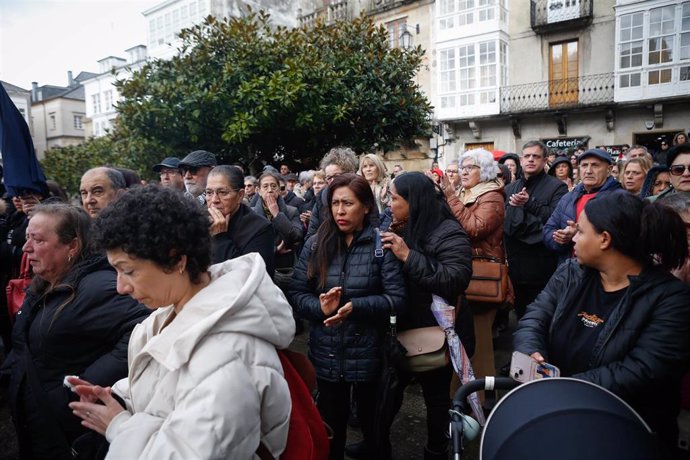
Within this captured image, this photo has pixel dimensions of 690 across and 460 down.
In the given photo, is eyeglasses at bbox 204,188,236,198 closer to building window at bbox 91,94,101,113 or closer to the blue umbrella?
the blue umbrella

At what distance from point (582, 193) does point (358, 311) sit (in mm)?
2717

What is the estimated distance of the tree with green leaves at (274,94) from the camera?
8.09 m

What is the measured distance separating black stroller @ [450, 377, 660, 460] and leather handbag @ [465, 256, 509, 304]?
2292mm

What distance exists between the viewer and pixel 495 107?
19.4 meters

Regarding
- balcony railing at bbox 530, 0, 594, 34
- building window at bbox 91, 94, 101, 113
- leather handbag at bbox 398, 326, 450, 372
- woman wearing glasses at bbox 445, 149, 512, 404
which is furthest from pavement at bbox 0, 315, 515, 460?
building window at bbox 91, 94, 101, 113

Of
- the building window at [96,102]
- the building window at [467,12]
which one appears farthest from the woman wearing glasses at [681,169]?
the building window at [96,102]

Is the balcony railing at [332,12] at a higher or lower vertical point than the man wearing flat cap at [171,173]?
higher

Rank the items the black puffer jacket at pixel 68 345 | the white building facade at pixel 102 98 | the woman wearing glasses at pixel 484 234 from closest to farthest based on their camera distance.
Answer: the black puffer jacket at pixel 68 345 < the woman wearing glasses at pixel 484 234 < the white building facade at pixel 102 98

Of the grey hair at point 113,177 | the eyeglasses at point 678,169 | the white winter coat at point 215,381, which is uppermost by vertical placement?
the grey hair at point 113,177

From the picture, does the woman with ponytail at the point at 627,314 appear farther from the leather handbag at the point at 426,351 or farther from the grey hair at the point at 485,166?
the grey hair at the point at 485,166

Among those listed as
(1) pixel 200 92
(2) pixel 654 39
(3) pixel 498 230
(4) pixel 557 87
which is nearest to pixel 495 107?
(4) pixel 557 87

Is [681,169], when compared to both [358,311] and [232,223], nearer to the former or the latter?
[358,311]

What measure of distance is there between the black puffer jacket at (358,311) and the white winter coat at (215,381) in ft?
3.91

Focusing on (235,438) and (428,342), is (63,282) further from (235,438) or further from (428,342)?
(428,342)
